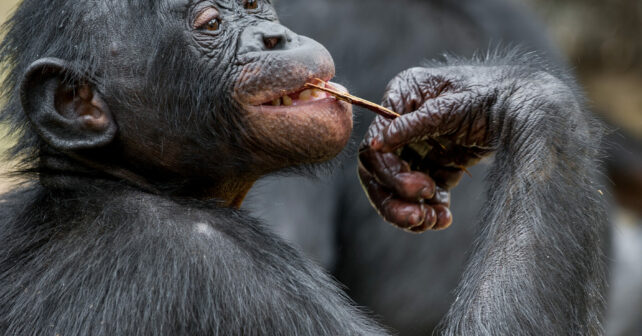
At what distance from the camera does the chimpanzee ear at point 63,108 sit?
3.19 m

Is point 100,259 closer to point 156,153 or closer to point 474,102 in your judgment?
point 156,153

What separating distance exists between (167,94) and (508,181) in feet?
4.73

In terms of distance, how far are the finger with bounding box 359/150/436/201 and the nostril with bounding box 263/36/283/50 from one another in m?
0.58

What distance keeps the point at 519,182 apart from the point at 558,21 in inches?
323

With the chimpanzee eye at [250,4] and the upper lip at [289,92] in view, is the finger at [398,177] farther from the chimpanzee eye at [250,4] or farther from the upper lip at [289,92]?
the chimpanzee eye at [250,4]

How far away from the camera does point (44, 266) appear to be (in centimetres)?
305

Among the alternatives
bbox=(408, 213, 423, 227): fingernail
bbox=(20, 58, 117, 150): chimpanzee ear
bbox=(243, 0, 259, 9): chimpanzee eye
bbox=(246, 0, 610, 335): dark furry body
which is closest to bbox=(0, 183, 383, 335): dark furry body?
bbox=(20, 58, 117, 150): chimpanzee ear

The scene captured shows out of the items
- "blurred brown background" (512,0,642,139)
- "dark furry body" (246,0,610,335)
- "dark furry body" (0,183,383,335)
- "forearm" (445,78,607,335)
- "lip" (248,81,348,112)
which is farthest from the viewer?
"blurred brown background" (512,0,642,139)

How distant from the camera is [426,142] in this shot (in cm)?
360

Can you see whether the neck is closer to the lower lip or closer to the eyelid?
the lower lip

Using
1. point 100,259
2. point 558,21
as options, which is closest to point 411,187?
point 100,259

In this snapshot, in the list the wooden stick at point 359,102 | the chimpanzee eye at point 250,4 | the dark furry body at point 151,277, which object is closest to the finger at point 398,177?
the wooden stick at point 359,102

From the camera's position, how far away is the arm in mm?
3170

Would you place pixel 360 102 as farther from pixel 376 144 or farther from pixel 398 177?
pixel 398 177
